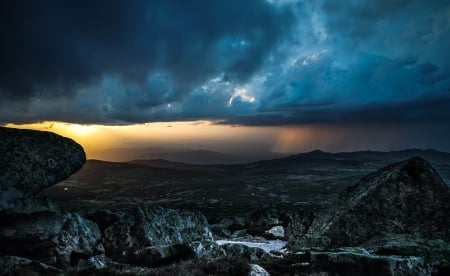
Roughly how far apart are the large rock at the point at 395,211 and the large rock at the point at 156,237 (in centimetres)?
696

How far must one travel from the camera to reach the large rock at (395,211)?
19656mm

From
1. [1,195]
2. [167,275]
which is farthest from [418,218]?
[1,195]

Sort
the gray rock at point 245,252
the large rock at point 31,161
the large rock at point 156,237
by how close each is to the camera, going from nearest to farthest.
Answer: the large rock at point 156,237, the gray rock at point 245,252, the large rock at point 31,161

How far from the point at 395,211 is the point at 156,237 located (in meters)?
15.2

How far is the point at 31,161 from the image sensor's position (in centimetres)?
2100

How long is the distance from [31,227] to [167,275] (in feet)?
33.4

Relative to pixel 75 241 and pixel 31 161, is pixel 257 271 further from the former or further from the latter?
pixel 31 161

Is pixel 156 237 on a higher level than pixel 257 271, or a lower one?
lower

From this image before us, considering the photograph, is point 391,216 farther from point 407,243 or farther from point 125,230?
point 125,230

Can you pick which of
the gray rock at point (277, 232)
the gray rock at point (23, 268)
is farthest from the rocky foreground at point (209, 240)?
the gray rock at point (277, 232)

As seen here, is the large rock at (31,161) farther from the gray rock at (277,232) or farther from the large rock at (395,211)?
the gray rock at (277,232)

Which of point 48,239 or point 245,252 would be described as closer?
point 245,252

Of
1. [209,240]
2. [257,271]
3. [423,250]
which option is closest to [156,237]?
[209,240]

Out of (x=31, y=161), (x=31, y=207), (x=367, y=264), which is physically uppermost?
(x=31, y=161)
